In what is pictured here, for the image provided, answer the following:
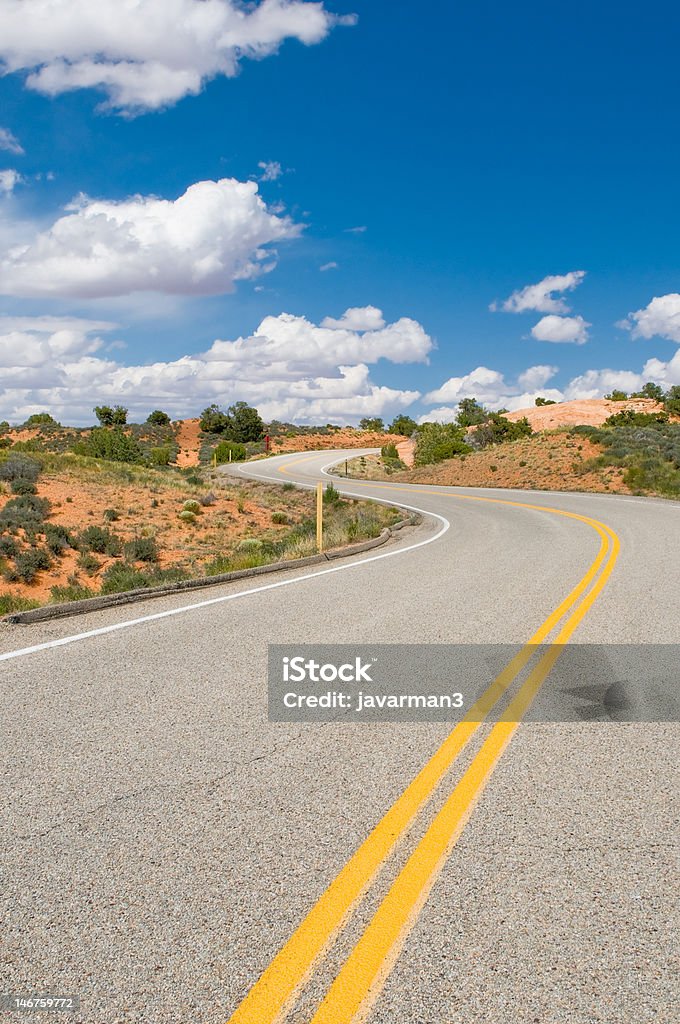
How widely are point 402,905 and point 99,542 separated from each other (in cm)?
1959

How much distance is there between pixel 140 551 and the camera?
2061cm

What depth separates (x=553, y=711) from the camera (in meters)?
5.18

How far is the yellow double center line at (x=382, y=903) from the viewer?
2426 millimetres

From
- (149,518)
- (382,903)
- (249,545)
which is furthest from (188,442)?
(382,903)

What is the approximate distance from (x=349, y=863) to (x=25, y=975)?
136 centimetres

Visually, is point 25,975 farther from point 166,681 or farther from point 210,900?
point 166,681

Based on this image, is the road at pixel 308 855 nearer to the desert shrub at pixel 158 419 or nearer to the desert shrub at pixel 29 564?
the desert shrub at pixel 29 564

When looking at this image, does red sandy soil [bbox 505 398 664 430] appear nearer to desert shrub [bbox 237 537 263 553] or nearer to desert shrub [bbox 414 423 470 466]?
desert shrub [bbox 414 423 470 466]

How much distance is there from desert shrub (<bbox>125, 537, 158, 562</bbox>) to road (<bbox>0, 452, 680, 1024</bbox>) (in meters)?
14.3

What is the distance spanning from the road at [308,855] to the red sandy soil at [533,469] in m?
29.5

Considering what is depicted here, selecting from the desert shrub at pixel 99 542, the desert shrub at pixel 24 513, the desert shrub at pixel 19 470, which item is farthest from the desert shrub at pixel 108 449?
the desert shrub at pixel 99 542

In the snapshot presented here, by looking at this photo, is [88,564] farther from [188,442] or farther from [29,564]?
[188,442]

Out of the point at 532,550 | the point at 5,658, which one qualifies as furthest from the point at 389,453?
the point at 5,658

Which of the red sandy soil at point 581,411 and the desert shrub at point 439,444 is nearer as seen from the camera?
the desert shrub at point 439,444
